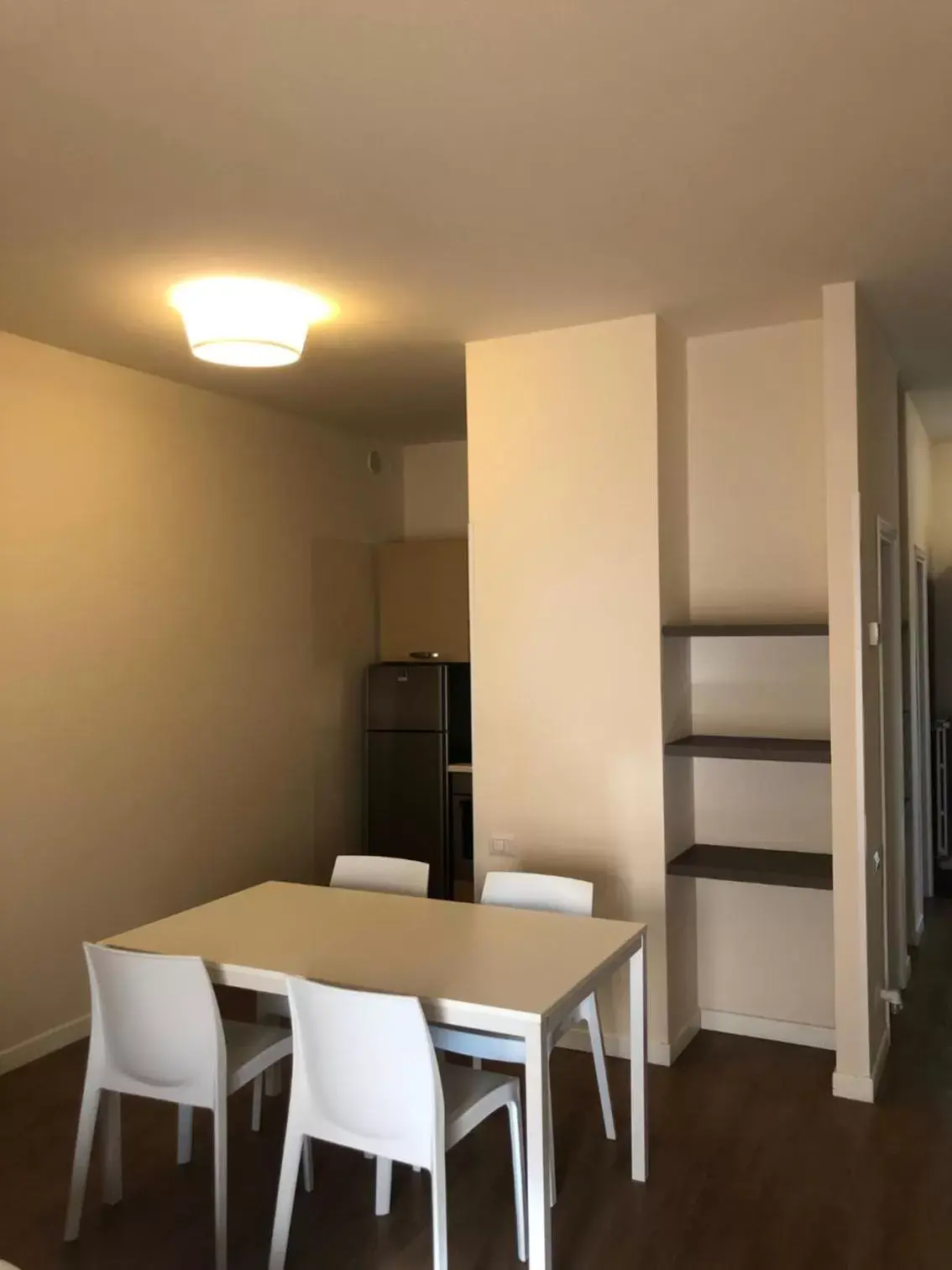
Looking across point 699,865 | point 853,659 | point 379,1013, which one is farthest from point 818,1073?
point 379,1013

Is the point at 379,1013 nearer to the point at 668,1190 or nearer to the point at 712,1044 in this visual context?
the point at 668,1190

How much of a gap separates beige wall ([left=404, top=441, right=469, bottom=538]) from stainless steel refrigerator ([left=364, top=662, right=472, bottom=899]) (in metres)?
0.95

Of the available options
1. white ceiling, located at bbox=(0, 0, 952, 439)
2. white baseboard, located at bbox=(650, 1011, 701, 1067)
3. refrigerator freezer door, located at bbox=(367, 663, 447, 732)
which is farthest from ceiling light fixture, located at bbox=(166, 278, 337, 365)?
white baseboard, located at bbox=(650, 1011, 701, 1067)

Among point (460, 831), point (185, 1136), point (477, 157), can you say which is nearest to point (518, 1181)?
point (185, 1136)

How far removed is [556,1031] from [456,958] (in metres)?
0.36

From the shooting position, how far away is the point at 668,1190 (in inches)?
114

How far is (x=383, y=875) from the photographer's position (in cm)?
364

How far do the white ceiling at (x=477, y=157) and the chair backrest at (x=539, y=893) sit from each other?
1.94m

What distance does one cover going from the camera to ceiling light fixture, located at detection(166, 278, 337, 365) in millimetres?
3303

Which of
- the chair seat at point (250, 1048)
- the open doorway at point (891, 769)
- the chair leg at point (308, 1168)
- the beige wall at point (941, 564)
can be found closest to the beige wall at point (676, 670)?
the open doorway at point (891, 769)

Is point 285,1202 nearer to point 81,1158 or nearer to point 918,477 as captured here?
point 81,1158

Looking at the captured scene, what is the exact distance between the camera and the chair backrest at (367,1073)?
7.48 feet

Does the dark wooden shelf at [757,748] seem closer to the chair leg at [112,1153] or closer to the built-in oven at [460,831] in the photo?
the built-in oven at [460,831]

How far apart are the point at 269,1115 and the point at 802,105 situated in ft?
10.8
